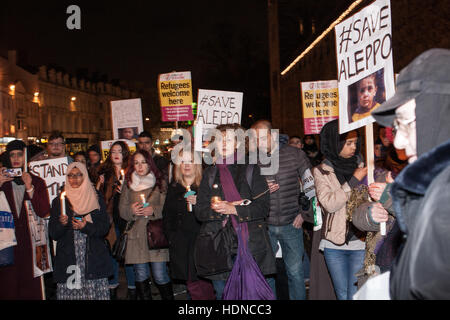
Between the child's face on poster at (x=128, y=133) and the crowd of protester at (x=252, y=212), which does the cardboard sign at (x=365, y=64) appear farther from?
the child's face on poster at (x=128, y=133)

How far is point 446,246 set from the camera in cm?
143

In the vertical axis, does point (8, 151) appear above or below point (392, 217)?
above

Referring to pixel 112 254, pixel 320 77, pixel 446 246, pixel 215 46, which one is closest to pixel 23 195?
pixel 112 254

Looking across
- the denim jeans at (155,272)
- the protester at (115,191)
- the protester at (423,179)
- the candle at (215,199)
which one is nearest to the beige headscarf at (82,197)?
the protester at (115,191)

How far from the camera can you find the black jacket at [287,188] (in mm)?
5555

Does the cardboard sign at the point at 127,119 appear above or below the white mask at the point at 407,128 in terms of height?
above

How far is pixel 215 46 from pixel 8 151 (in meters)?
40.8

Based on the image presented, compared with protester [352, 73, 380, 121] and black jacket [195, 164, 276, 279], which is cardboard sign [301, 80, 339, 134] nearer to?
black jacket [195, 164, 276, 279]

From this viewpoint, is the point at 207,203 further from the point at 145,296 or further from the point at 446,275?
the point at 446,275

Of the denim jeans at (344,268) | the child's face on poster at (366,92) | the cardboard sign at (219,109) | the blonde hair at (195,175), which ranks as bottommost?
the denim jeans at (344,268)

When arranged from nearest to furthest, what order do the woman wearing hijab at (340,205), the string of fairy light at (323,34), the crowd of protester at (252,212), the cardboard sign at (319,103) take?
1. the crowd of protester at (252,212)
2. the woman wearing hijab at (340,205)
3. the cardboard sign at (319,103)
4. the string of fairy light at (323,34)

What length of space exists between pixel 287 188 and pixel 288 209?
0.85 feet

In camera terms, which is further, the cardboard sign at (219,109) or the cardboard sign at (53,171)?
the cardboard sign at (219,109)

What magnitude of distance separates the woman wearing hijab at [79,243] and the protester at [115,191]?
770 mm
